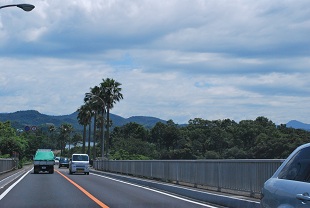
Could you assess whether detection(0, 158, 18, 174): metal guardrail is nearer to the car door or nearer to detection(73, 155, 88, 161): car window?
detection(73, 155, 88, 161): car window

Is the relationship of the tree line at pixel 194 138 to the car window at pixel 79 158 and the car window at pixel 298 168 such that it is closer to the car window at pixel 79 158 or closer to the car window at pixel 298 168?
the car window at pixel 79 158

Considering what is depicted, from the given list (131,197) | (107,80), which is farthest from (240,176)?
(107,80)

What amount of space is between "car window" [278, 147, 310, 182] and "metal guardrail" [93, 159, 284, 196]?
22.1 ft

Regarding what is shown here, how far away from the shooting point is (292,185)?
249 inches

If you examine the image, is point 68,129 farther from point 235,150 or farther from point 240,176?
point 240,176

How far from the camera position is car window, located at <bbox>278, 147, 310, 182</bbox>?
639 centimetres

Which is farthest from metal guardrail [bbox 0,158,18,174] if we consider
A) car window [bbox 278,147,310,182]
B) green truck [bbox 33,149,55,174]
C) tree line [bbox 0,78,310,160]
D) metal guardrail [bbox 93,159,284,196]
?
car window [bbox 278,147,310,182]

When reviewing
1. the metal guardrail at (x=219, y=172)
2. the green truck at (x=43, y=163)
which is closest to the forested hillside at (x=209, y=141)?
the metal guardrail at (x=219, y=172)

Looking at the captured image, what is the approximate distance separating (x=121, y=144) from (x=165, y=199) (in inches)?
3650

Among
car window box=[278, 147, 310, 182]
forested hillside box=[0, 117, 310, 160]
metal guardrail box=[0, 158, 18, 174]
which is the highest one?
forested hillside box=[0, 117, 310, 160]

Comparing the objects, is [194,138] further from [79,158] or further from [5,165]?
[5,165]

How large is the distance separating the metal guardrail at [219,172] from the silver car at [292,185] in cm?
670

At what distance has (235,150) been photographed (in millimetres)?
50969

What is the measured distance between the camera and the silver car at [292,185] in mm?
5977
